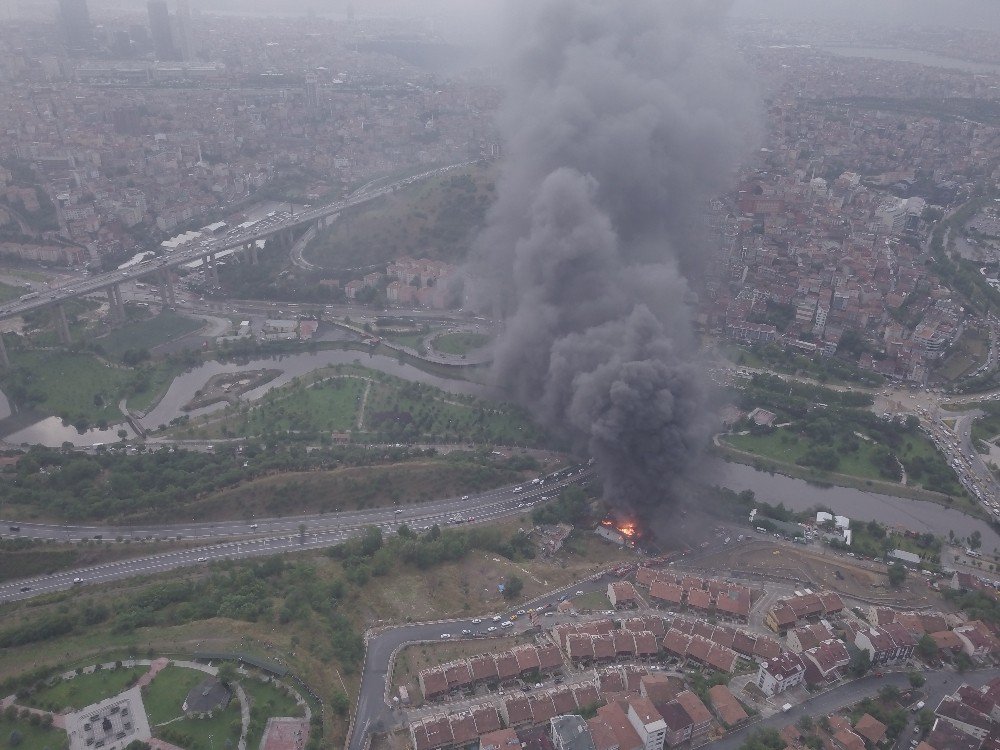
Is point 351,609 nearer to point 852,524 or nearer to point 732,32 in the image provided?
point 852,524

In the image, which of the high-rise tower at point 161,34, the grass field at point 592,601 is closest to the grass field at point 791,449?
the grass field at point 592,601

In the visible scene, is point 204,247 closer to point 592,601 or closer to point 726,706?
point 592,601

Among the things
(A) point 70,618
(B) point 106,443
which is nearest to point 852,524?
(A) point 70,618

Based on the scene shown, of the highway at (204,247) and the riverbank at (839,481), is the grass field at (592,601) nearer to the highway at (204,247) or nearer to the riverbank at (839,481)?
the riverbank at (839,481)

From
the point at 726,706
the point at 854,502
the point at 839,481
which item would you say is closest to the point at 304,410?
the point at 726,706

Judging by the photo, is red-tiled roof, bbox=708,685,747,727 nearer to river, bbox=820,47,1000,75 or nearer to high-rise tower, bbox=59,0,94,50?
high-rise tower, bbox=59,0,94,50

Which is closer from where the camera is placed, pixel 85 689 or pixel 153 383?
pixel 85 689

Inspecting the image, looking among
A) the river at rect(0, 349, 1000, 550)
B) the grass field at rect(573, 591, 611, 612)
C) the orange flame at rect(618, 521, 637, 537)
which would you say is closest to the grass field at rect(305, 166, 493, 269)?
the river at rect(0, 349, 1000, 550)
